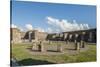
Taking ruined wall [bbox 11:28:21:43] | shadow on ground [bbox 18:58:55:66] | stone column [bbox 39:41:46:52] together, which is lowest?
shadow on ground [bbox 18:58:55:66]

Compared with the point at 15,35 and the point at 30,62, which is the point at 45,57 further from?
the point at 15,35

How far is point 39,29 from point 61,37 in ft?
1.06

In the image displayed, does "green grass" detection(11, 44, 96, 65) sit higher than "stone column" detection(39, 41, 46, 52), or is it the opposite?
"stone column" detection(39, 41, 46, 52)

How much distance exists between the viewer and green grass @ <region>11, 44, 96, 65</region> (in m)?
2.43

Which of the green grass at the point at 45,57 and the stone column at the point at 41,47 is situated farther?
the stone column at the point at 41,47

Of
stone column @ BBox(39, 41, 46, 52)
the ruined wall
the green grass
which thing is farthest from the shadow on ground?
the ruined wall

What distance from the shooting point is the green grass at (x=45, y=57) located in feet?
7.98

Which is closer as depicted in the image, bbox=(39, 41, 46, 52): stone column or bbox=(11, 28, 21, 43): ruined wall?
bbox=(11, 28, 21, 43): ruined wall

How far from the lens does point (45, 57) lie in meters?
2.56

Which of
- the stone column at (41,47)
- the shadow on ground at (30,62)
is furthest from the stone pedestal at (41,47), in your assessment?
the shadow on ground at (30,62)

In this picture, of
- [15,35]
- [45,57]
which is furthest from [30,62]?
[15,35]

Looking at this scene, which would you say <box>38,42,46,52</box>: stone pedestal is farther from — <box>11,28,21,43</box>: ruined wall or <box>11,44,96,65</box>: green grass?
<box>11,28,21,43</box>: ruined wall

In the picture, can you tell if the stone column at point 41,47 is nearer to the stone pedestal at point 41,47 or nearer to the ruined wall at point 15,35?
the stone pedestal at point 41,47
